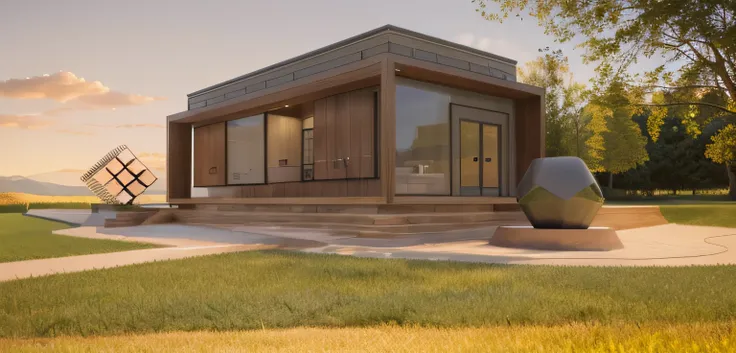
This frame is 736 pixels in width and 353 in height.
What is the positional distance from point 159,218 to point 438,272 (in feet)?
43.8

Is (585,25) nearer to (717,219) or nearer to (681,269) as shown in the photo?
(717,219)

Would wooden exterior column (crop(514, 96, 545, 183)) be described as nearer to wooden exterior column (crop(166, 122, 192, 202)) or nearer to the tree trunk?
wooden exterior column (crop(166, 122, 192, 202))

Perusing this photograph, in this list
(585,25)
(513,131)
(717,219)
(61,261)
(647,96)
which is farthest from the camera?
(647,96)

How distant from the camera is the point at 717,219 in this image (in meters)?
16.9

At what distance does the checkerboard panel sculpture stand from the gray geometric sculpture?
17.7 metres

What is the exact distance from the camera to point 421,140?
13266mm

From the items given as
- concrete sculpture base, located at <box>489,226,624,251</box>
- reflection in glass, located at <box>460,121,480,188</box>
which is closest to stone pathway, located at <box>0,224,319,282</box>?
concrete sculpture base, located at <box>489,226,624,251</box>

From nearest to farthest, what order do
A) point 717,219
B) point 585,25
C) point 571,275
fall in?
point 571,275 < point 717,219 < point 585,25

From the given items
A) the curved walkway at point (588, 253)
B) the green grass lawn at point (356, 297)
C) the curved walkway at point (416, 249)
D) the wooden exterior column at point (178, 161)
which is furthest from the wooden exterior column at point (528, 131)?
the wooden exterior column at point (178, 161)

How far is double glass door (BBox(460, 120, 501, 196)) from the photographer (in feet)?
47.2

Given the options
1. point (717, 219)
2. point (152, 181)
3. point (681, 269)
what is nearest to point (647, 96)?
point (717, 219)

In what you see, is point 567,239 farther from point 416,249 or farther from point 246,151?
point 246,151

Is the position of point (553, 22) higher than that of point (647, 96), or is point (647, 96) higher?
point (553, 22)

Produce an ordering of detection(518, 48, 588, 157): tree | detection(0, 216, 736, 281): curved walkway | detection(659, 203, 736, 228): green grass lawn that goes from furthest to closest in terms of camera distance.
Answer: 1. detection(518, 48, 588, 157): tree
2. detection(659, 203, 736, 228): green grass lawn
3. detection(0, 216, 736, 281): curved walkway
